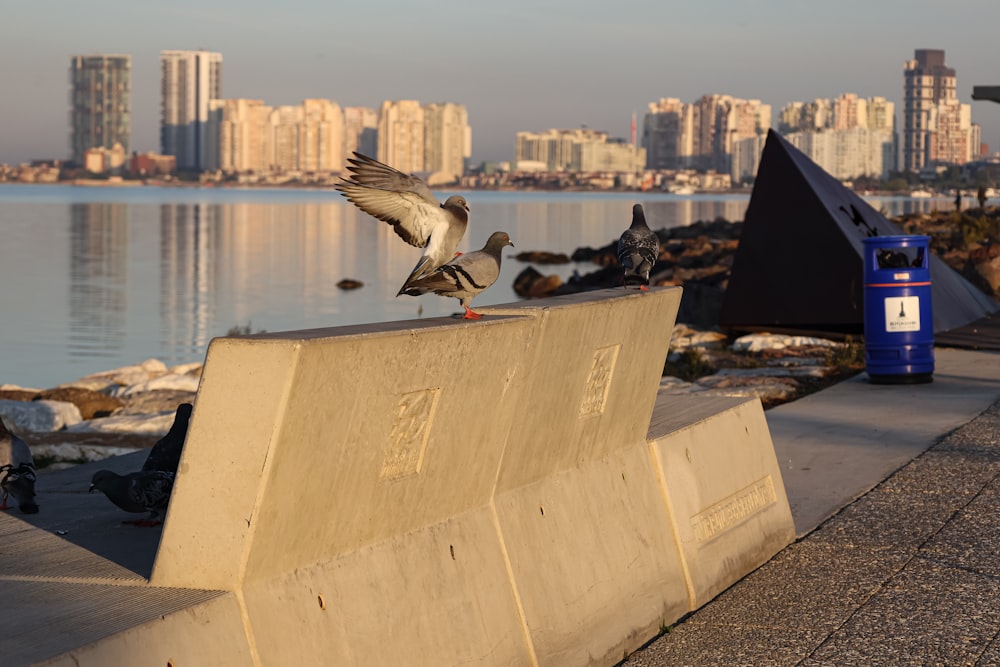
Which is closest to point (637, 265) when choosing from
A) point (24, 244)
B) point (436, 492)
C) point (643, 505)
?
point (643, 505)

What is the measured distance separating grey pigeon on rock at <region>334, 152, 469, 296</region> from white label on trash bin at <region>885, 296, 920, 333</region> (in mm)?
9534

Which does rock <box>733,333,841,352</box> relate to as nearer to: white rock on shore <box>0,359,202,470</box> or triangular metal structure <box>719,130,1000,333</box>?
triangular metal structure <box>719,130,1000,333</box>

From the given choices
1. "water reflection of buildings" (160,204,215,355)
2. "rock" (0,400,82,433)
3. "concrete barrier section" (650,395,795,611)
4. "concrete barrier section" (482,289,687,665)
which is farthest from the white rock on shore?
"water reflection of buildings" (160,204,215,355)

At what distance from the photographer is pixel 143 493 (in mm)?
5430

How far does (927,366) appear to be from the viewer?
14.6 meters

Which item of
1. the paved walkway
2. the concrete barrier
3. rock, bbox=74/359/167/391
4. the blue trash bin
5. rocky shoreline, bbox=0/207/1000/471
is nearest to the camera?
the concrete barrier

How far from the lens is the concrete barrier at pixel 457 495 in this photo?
418 centimetres

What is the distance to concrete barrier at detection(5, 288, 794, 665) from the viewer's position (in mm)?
4180

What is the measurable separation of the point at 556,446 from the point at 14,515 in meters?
2.24

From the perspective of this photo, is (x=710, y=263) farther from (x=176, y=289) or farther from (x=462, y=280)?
(x=462, y=280)

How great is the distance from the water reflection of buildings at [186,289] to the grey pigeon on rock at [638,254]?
23.7m

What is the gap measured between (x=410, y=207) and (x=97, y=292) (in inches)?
1692

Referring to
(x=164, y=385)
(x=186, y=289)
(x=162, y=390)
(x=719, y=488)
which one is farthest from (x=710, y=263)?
(x=719, y=488)

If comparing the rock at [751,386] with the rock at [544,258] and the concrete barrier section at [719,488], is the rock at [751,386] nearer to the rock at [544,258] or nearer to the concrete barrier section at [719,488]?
the concrete barrier section at [719,488]
